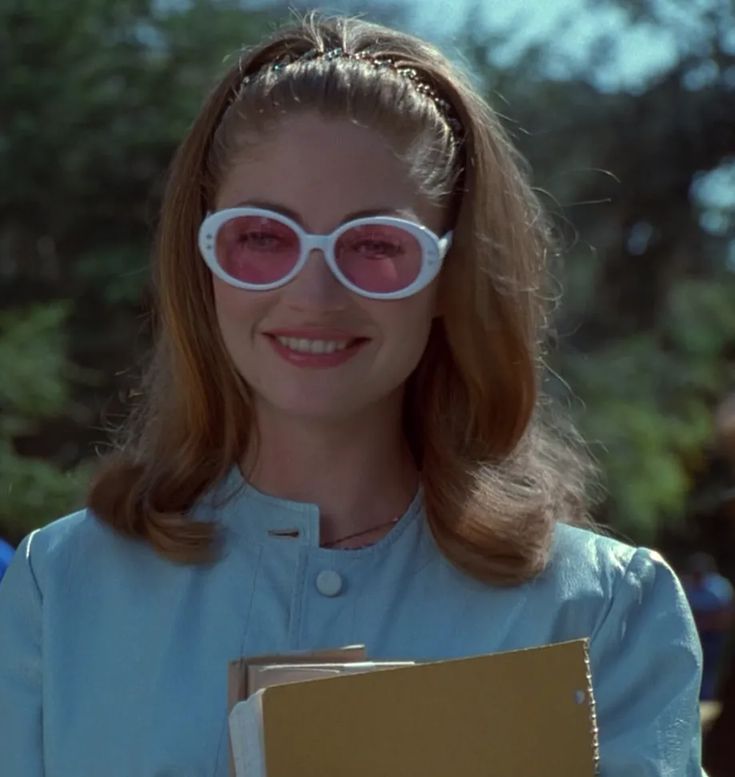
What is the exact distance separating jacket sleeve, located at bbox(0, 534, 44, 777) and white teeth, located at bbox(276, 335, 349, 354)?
38 cm

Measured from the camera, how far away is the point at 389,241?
192cm

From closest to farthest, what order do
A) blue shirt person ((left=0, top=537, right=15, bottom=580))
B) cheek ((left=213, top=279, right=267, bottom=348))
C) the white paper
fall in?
the white paper < cheek ((left=213, top=279, right=267, bottom=348)) < blue shirt person ((left=0, top=537, right=15, bottom=580))

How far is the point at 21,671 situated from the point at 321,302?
0.51m

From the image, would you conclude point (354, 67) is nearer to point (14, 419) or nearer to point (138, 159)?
point (14, 419)

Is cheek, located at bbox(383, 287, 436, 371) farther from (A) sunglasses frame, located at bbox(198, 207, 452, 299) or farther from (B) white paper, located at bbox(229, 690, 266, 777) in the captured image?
(B) white paper, located at bbox(229, 690, 266, 777)

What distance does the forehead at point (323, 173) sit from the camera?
1905 millimetres

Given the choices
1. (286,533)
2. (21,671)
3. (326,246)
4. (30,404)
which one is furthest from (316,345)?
(30,404)

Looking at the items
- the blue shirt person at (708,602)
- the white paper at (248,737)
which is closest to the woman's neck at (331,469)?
the white paper at (248,737)

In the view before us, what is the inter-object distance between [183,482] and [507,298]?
44cm

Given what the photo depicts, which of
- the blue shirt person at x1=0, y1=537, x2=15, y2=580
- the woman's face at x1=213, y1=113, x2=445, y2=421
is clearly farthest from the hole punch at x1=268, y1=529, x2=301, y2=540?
the blue shirt person at x1=0, y1=537, x2=15, y2=580

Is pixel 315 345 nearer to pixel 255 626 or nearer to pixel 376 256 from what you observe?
pixel 376 256

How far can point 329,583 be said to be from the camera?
6.38 ft

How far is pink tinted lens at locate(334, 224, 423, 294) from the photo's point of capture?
1897 millimetres

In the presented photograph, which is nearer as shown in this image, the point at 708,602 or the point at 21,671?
the point at 21,671
